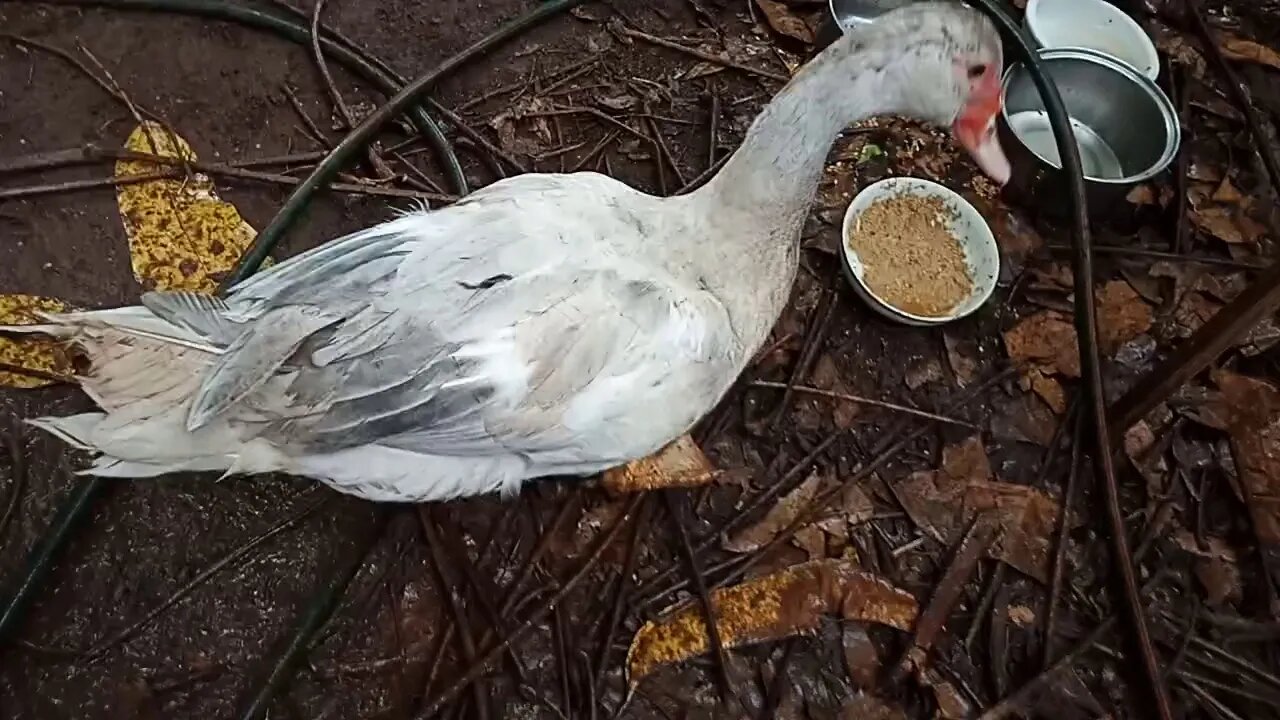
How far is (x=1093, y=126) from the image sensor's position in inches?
76.8

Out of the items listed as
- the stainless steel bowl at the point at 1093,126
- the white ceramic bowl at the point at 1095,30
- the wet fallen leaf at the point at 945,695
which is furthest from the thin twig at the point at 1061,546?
the white ceramic bowl at the point at 1095,30

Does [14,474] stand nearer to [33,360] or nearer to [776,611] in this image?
[33,360]

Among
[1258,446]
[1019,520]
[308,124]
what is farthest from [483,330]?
[1258,446]

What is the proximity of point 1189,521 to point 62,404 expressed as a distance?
1.82 metres

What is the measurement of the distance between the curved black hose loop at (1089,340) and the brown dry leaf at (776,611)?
319 millimetres

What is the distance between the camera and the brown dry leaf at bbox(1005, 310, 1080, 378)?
172cm

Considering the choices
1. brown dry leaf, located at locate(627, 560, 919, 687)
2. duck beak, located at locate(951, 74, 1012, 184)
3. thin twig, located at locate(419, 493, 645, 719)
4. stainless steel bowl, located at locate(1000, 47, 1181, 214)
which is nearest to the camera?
duck beak, located at locate(951, 74, 1012, 184)

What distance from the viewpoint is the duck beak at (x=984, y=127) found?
3.91 ft

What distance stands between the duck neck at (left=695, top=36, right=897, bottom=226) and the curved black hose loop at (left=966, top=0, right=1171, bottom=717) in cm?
64

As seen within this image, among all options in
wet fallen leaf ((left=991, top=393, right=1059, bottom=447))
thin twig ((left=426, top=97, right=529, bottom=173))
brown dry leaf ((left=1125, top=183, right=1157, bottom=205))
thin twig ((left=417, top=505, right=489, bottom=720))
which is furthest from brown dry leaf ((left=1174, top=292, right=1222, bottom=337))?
thin twig ((left=417, top=505, right=489, bottom=720))

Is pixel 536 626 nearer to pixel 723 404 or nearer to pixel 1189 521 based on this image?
pixel 723 404

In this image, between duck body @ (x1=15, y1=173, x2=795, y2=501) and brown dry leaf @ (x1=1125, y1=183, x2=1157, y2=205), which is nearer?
duck body @ (x1=15, y1=173, x2=795, y2=501)

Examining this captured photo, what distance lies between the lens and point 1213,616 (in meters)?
1.52

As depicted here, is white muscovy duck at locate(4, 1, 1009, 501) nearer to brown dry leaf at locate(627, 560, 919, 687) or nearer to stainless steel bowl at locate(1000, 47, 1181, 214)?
brown dry leaf at locate(627, 560, 919, 687)
